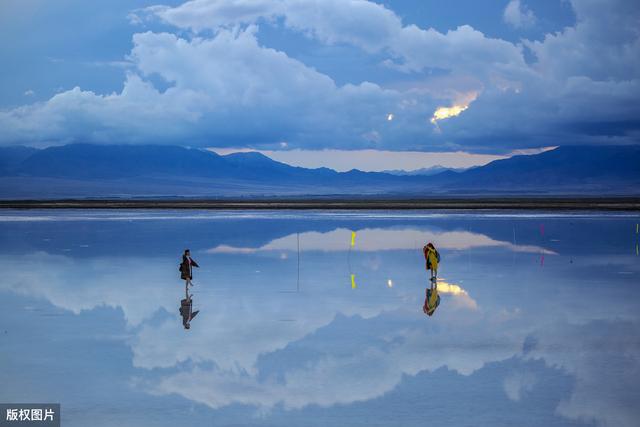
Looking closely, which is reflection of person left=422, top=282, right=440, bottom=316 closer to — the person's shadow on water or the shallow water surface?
the shallow water surface

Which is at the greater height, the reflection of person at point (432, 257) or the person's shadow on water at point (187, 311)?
the reflection of person at point (432, 257)

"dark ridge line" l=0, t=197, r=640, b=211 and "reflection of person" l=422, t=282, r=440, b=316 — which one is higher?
"dark ridge line" l=0, t=197, r=640, b=211

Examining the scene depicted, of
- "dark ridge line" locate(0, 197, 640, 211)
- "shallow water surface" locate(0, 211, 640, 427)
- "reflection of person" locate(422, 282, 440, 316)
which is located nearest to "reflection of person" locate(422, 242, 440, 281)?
"reflection of person" locate(422, 282, 440, 316)

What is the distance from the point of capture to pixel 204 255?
30484 millimetres

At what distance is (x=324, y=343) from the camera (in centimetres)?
1363

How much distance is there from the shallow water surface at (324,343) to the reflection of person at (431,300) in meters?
0.21

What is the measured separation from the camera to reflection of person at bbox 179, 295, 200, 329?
51.7ft

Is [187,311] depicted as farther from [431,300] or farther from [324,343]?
[431,300]

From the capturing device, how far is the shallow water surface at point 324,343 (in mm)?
9938

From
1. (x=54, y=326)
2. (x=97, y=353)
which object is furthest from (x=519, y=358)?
(x=54, y=326)

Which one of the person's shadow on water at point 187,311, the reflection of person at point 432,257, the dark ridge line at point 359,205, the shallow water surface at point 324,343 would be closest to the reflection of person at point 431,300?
the shallow water surface at point 324,343

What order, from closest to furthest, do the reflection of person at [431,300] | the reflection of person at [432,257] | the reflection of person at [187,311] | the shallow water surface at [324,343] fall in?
the shallow water surface at [324,343], the reflection of person at [187,311], the reflection of person at [431,300], the reflection of person at [432,257]

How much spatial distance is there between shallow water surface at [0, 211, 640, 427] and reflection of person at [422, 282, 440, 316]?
8.1 inches

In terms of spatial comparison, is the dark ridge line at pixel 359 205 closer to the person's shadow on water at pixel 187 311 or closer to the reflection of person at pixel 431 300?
the reflection of person at pixel 431 300
